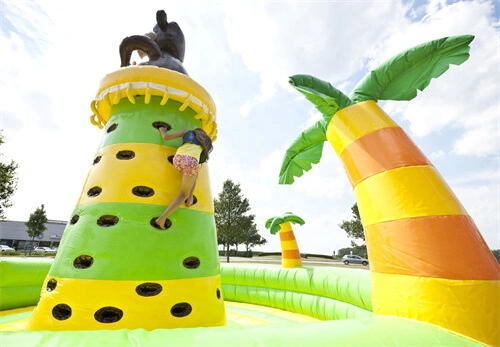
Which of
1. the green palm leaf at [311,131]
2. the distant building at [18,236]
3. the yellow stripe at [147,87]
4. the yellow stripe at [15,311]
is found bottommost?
the yellow stripe at [15,311]

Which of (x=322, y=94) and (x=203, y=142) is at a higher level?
(x=322, y=94)

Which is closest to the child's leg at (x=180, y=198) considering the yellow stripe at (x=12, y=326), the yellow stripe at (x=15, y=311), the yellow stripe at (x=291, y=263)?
the yellow stripe at (x=12, y=326)

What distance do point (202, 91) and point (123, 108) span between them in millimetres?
867

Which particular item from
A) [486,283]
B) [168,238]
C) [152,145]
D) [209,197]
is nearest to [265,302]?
[209,197]

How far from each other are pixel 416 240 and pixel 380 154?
0.65 m

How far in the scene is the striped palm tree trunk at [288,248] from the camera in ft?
17.9

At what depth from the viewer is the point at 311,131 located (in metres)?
2.92

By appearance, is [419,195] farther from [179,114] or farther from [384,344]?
[179,114]

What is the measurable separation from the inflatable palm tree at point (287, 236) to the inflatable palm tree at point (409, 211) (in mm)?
3605

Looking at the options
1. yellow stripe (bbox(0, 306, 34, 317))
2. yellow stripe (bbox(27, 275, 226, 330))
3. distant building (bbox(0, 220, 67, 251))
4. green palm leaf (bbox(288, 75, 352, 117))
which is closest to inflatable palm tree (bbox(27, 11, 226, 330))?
yellow stripe (bbox(27, 275, 226, 330))

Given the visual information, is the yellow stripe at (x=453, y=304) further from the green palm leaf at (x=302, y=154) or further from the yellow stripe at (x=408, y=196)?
the green palm leaf at (x=302, y=154)

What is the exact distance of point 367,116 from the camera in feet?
7.22

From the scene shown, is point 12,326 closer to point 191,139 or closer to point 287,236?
point 191,139

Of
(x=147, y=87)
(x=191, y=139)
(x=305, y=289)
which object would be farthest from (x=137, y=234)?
(x=305, y=289)
